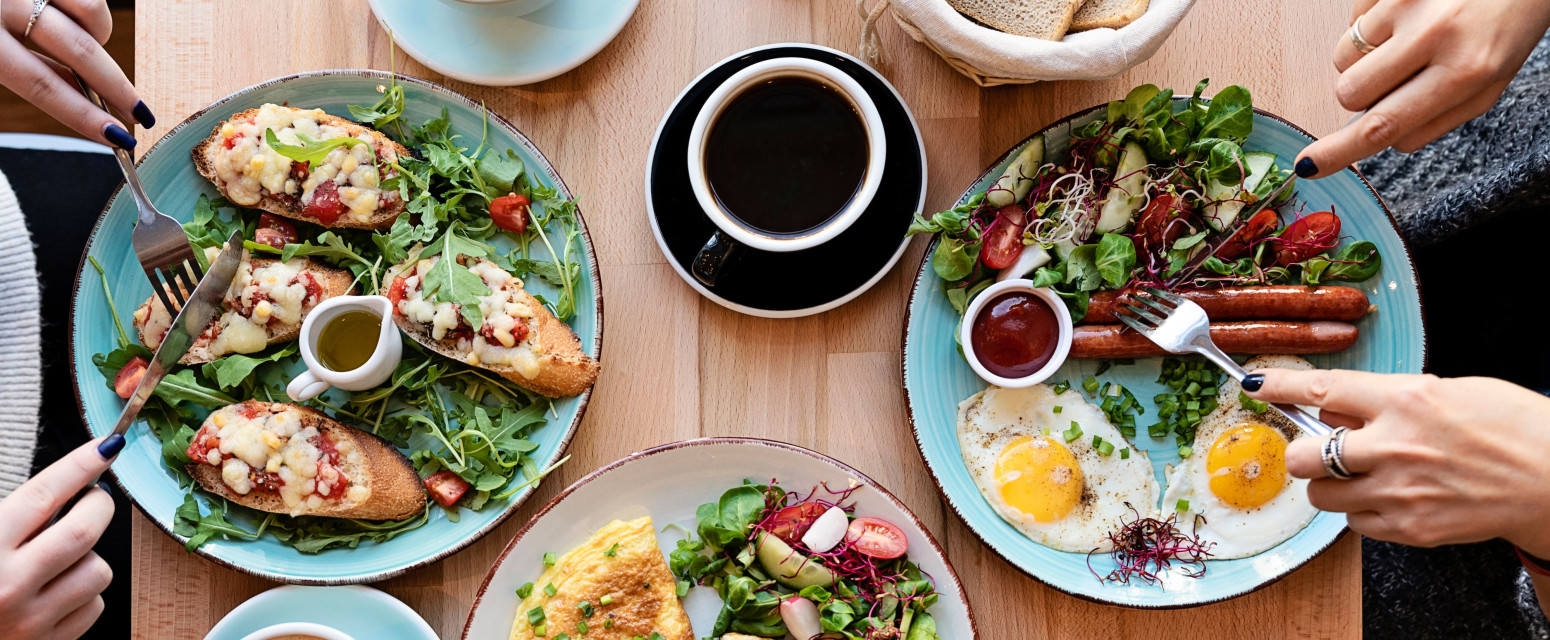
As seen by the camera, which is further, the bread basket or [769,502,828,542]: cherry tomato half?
[769,502,828,542]: cherry tomato half

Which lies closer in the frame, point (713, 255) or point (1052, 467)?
point (713, 255)

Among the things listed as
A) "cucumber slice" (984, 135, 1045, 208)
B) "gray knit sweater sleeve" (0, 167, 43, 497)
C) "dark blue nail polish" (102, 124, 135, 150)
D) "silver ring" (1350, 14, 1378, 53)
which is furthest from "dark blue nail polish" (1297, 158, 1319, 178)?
"gray knit sweater sleeve" (0, 167, 43, 497)

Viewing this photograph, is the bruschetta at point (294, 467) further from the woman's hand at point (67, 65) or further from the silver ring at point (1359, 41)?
the silver ring at point (1359, 41)

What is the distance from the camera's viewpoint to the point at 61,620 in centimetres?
206

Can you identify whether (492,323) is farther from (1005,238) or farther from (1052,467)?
(1052,467)

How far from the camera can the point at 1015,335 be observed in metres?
2.26

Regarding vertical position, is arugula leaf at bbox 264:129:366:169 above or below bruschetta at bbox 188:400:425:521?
above

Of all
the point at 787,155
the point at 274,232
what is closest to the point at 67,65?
the point at 274,232

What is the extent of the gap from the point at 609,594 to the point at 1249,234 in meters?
1.88

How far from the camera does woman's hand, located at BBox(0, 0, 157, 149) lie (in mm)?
2035

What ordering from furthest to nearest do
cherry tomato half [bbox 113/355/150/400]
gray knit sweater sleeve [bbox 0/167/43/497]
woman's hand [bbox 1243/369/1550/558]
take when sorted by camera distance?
gray knit sweater sleeve [bbox 0/167/43/497] < cherry tomato half [bbox 113/355/150/400] < woman's hand [bbox 1243/369/1550/558]

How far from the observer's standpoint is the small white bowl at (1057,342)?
221 centimetres

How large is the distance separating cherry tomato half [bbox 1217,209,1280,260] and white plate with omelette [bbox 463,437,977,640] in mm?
1085

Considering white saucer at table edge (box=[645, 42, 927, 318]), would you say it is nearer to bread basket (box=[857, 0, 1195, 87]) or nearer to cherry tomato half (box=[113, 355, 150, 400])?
bread basket (box=[857, 0, 1195, 87])
